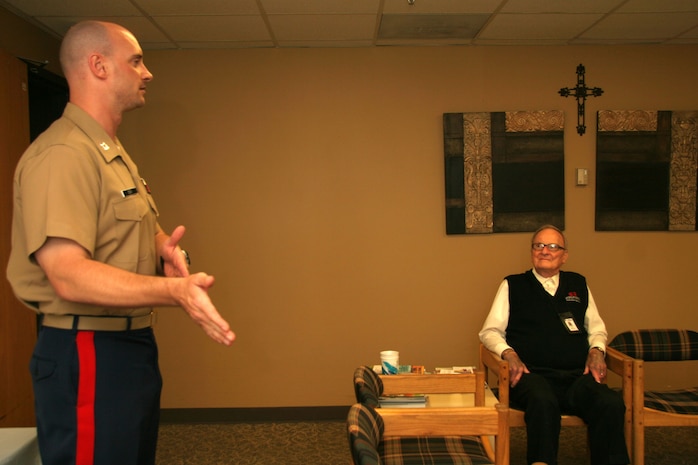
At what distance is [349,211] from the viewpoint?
4.59 m

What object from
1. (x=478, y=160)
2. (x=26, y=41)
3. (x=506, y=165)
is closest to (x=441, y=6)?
(x=478, y=160)

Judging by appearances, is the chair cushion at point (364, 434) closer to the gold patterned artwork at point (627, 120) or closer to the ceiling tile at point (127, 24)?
the ceiling tile at point (127, 24)

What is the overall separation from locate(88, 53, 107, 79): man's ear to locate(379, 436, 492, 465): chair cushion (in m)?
1.75

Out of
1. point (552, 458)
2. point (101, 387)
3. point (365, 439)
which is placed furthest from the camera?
point (552, 458)

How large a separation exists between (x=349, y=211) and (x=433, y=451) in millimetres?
2205

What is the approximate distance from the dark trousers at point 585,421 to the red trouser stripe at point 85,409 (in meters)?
2.22

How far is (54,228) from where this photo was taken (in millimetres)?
1416

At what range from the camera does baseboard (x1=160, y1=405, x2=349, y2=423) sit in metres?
4.55

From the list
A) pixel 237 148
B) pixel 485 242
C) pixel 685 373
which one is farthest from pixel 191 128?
pixel 685 373

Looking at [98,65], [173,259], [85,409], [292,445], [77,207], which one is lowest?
[292,445]

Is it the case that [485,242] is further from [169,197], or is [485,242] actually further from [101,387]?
[101,387]

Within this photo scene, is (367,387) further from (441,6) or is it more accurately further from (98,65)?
(441,6)

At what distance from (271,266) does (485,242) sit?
1.57 metres

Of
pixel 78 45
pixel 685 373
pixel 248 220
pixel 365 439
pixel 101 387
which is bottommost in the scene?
pixel 685 373
